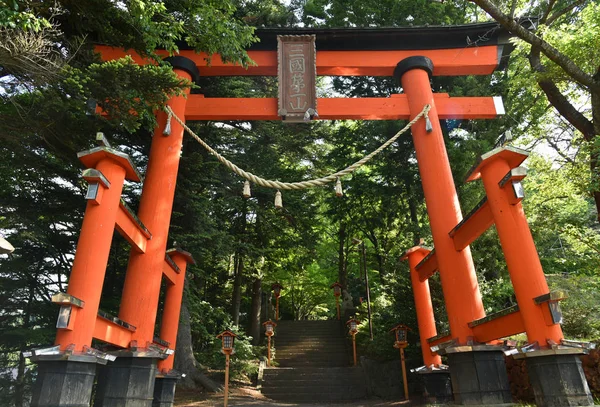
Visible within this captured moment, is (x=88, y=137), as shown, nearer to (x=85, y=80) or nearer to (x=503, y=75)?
(x=85, y=80)

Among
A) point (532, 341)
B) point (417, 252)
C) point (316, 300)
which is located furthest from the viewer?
point (316, 300)

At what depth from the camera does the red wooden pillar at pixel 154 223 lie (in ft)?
16.3

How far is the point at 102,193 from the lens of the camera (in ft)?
13.5

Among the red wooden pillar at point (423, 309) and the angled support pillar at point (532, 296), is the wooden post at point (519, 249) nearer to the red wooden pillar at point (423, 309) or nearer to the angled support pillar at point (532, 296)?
the angled support pillar at point (532, 296)

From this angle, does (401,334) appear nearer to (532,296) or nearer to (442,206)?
(442,206)

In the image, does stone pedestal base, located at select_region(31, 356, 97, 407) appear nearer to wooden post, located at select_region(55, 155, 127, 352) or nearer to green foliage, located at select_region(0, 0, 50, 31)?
wooden post, located at select_region(55, 155, 127, 352)

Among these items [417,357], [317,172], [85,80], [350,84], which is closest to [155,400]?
[85,80]

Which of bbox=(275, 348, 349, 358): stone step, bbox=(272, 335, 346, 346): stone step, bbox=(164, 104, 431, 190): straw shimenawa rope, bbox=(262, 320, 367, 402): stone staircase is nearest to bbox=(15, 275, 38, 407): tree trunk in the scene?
bbox=(262, 320, 367, 402): stone staircase

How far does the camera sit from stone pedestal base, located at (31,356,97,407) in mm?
3266

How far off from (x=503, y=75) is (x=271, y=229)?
793 cm

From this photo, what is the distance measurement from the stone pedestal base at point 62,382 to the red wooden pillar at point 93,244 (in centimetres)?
14

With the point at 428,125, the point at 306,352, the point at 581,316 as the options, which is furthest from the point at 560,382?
the point at 306,352

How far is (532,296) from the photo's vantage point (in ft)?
13.1

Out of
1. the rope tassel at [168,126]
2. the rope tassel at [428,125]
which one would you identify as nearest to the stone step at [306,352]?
the rope tassel at [428,125]
